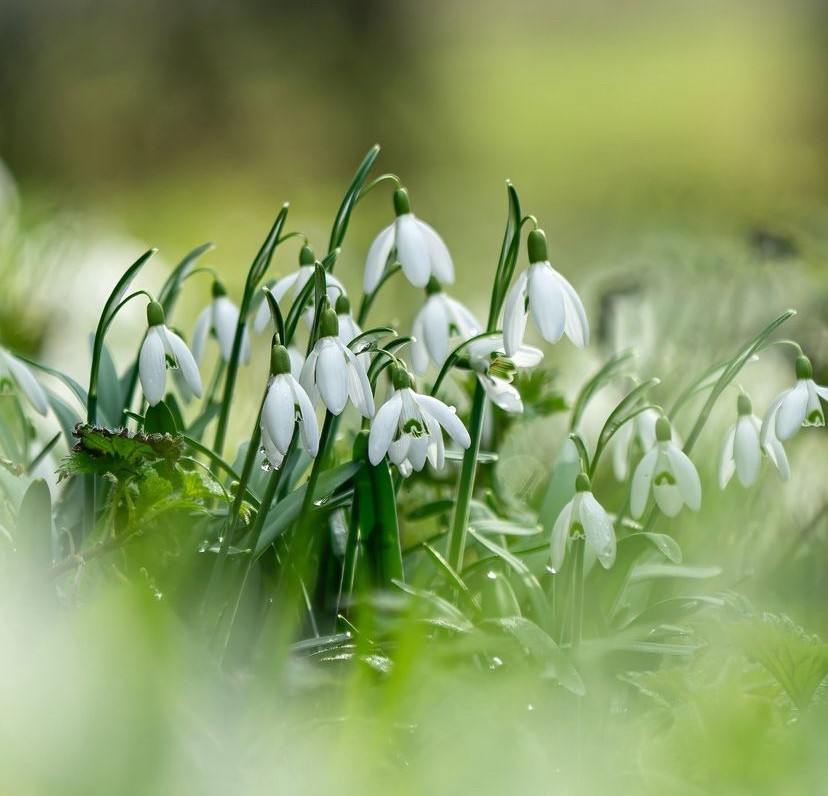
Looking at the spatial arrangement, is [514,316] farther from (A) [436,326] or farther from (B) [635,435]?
(B) [635,435]

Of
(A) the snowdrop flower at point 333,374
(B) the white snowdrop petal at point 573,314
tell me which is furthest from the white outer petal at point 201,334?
(B) the white snowdrop petal at point 573,314

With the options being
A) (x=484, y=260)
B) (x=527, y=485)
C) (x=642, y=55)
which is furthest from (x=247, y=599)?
(x=642, y=55)

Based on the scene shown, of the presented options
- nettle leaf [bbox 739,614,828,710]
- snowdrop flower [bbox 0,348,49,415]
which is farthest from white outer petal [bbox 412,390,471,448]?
snowdrop flower [bbox 0,348,49,415]

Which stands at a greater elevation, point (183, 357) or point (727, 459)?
point (183, 357)

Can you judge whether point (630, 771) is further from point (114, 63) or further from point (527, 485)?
point (114, 63)

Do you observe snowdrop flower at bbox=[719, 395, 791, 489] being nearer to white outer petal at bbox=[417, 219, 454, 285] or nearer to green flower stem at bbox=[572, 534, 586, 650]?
green flower stem at bbox=[572, 534, 586, 650]

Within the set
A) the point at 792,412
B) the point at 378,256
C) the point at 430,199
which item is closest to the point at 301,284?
the point at 378,256
